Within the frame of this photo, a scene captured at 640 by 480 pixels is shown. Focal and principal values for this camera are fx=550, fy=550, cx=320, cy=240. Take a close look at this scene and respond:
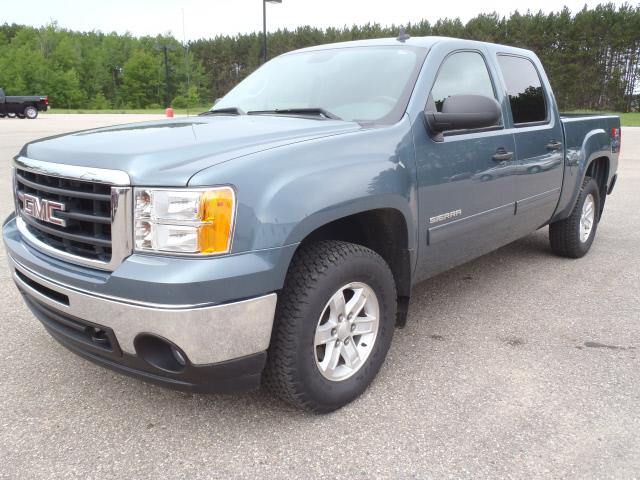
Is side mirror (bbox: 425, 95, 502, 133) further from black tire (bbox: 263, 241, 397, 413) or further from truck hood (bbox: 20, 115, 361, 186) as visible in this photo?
black tire (bbox: 263, 241, 397, 413)

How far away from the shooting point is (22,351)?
3.15 metres

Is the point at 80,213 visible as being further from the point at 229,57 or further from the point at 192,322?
the point at 229,57

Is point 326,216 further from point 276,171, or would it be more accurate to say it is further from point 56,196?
point 56,196

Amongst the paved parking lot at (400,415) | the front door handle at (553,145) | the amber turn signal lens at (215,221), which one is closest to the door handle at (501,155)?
the front door handle at (553,145)

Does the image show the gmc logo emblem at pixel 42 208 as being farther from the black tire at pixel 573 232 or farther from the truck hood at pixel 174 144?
the black tire at pixel 573 232

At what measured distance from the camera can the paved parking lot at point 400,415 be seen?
218 centimetres

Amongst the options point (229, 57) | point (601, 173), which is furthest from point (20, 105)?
point (229, 57)

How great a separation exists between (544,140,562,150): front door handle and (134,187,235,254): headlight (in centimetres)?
292

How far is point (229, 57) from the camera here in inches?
3204

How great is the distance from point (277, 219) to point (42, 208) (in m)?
1.08

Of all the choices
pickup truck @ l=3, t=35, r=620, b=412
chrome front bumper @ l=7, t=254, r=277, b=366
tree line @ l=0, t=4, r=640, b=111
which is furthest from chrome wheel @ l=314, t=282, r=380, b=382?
tree line @ l=0, t=4, r=640, b=111

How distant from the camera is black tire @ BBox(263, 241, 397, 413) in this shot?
226 centimetres

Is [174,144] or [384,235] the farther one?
[384,235]

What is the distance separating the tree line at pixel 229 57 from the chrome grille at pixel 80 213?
3888 cm
